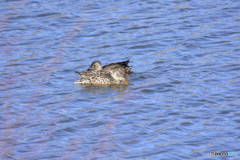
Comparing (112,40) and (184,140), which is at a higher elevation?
(112,40)

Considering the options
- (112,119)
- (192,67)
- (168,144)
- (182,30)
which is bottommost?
(168,144)

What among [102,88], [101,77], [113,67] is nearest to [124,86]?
[102,88]

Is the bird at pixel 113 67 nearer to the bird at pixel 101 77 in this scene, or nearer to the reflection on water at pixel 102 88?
the bird at pixel 101 77

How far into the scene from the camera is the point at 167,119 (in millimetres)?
7277

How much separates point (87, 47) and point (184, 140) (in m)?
6.41

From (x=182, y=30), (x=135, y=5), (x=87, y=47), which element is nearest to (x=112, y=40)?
(x=87, y=47)

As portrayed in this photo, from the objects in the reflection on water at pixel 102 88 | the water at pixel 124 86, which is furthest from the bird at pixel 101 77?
the water at pixel 124 86

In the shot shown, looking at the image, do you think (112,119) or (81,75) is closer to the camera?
(112,119)

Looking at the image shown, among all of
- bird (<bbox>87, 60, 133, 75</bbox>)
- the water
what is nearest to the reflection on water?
the water

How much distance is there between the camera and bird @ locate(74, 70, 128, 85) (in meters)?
9.87

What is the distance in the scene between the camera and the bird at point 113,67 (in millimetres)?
10248

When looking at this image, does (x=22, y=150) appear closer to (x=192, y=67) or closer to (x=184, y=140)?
(x=184, y=140)

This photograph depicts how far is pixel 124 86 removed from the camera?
9852mm

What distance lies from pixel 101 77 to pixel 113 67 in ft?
1.80
